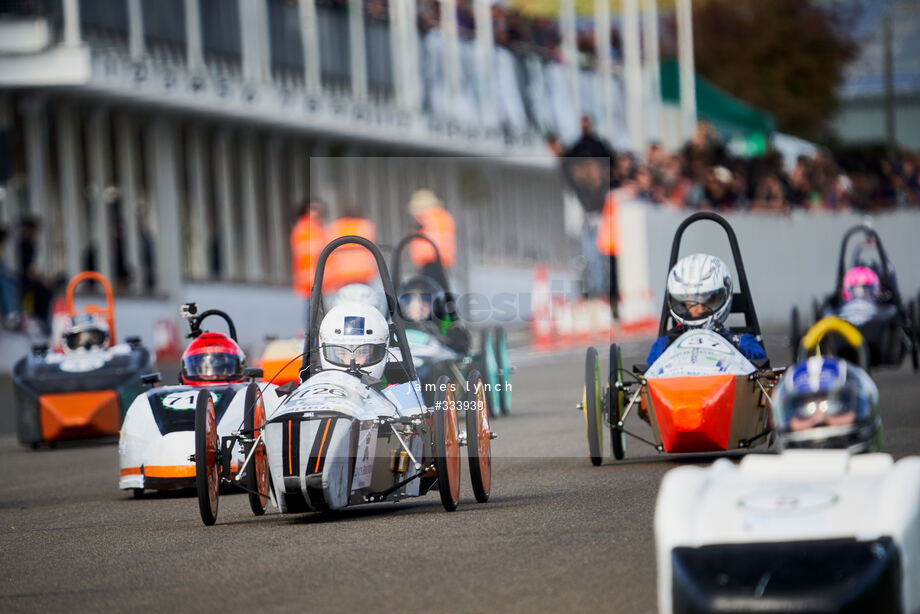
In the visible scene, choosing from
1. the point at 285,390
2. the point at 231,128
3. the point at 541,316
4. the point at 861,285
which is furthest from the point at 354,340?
the point at 231,128

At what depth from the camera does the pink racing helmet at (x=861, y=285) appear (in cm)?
1967

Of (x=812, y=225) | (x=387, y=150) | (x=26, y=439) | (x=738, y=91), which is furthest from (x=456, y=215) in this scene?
(x=738, y=91)

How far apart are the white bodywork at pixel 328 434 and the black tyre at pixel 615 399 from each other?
95.5 inches

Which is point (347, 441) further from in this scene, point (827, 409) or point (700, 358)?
point (827, 409)

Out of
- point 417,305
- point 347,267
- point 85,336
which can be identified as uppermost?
point 347,267

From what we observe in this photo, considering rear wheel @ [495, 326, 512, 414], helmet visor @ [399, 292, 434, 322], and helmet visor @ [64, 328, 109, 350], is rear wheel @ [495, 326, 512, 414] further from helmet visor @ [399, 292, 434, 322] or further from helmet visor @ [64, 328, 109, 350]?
helmet visor @ [64, 328, 109, 350]

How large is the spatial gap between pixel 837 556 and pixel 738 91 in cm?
6908

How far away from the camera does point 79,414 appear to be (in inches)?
642

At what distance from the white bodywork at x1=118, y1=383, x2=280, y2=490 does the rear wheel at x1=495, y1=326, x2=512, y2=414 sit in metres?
4.94

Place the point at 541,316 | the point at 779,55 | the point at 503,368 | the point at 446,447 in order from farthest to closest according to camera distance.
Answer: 1. the point at 779,55
2. the point at 541,316
3. the point at 503,368
4. the point at 446,447

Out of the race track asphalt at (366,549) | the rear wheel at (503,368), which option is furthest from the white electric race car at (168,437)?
the rear wheel at (503,368)

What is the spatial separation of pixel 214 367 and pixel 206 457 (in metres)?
3.14

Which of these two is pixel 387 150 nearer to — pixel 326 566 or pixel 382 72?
pixel 382 72

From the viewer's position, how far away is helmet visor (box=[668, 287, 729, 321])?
12305 millimetres
